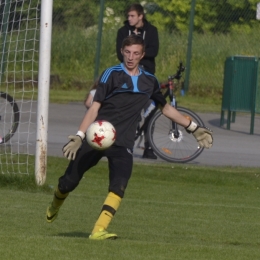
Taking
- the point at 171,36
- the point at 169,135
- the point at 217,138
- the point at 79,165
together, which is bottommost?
the point at 217,138

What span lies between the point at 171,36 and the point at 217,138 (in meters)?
6.14

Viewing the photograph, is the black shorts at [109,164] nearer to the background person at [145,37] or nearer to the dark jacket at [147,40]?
the background person at [145,37]

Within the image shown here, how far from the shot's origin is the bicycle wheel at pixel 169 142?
1281cm

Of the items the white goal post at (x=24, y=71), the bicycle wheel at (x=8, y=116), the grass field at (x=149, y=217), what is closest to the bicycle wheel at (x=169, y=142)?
the grass field at (x=149, y=217)

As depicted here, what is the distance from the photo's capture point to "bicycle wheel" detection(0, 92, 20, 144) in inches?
515

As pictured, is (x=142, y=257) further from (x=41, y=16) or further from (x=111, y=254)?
(x=41, y=16)

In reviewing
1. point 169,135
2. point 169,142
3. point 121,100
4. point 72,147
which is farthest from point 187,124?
point 169,142

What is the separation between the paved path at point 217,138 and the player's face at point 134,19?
1.98 meters

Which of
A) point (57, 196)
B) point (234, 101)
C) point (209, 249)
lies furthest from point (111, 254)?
point (234, 101)

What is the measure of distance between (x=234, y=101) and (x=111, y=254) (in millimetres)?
10299

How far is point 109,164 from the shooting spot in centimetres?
756

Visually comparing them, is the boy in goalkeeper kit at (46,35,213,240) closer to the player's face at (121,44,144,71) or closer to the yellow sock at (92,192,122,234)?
the player's face at (121,44,144,71)

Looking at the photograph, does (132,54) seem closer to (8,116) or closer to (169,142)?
(169,142)

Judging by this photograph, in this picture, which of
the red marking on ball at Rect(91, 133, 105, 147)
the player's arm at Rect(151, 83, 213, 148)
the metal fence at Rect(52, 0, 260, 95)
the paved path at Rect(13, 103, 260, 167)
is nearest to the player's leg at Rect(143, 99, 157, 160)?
the paved path at Rect(13, 103, 260, 167)
